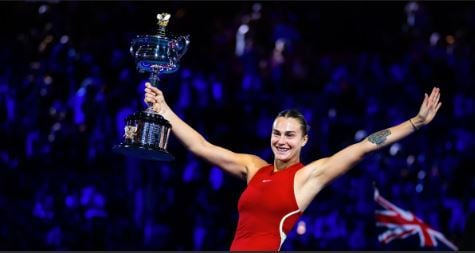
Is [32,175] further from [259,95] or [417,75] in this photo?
[417,75]

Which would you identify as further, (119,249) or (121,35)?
(121,35)

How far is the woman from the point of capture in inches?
144

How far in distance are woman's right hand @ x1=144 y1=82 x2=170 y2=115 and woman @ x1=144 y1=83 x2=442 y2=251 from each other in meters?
0.63

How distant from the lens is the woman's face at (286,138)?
12.7 ft

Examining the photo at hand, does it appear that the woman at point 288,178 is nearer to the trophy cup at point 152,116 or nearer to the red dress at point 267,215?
the red dress at point 267,215

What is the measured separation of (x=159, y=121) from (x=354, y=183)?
493cm

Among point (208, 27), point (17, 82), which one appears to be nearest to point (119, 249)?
point (17, 82)

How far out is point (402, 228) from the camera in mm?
6762

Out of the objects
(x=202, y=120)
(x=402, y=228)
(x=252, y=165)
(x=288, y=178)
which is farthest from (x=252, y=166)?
(x=202, y=120)

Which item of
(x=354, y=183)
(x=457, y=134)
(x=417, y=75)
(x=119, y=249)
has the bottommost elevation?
(x=119, y=249)

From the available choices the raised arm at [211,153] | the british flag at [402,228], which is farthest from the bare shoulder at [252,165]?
the british flag at [402,228]

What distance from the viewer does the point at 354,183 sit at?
27.9 ft

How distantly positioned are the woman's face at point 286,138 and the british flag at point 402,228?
3.01m

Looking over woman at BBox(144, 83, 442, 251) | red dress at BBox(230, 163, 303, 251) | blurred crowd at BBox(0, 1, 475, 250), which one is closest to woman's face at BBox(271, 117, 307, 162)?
woman at BBox(144, 83, 442, 251)
